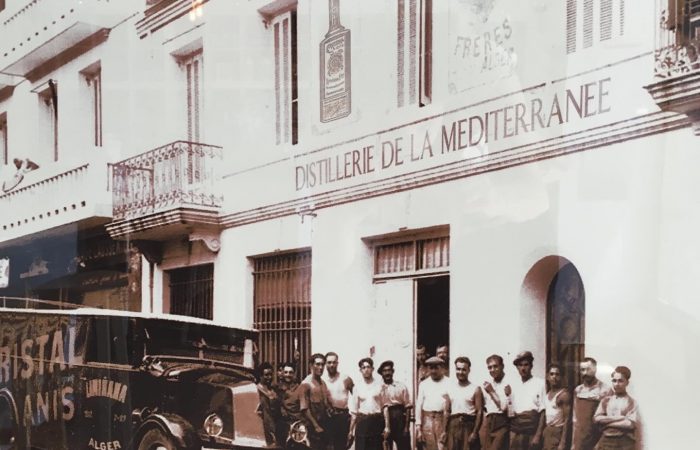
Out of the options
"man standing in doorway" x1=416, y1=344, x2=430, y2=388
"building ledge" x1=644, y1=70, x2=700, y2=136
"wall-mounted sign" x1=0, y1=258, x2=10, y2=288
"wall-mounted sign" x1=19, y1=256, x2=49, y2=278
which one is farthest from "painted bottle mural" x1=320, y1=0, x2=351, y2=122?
"wall-mounted sign" x1=0, y1=258, x2=10, y2=288

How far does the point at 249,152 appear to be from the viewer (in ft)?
12.3

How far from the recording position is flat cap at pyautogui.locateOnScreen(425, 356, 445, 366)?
3.08m

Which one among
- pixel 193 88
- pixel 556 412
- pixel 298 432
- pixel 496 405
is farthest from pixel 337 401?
pixel 193 88

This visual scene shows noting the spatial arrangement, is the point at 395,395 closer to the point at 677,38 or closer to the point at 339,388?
the point at 339,388

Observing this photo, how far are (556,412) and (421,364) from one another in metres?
0.53

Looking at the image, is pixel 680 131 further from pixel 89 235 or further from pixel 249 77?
pixel 89 235

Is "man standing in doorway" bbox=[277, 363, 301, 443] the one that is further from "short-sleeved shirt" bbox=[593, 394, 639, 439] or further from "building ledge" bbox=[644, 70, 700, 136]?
"building ledge" bbox=[644, 70, 700, 136]

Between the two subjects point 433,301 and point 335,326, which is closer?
point 433,301

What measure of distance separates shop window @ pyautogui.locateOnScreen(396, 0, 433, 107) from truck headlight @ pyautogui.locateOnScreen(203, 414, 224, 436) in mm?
1458

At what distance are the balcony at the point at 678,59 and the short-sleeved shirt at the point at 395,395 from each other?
4.24 ft

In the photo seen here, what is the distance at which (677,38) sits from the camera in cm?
247

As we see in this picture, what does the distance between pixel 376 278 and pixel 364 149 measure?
17.9 inches

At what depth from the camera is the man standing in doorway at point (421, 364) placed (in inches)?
123

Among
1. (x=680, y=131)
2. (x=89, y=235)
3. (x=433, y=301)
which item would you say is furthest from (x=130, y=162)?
(x=680, y=131)
